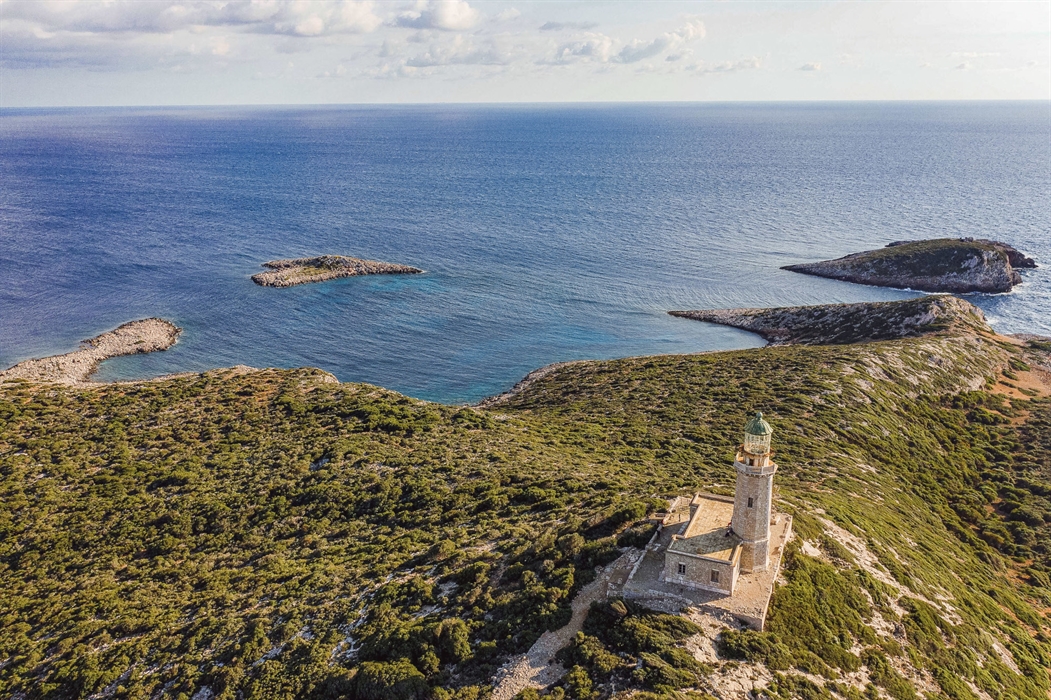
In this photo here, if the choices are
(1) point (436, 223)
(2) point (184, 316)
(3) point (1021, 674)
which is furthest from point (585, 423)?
(1) point (436, 223)

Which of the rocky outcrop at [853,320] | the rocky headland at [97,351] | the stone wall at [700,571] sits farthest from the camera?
the rocky outcrop at [853,320]

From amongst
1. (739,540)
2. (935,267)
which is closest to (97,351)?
(739,540)

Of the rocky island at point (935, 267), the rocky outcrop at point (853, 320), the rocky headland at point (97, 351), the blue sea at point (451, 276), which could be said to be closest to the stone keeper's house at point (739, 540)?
the blue sea at point (451, 276)

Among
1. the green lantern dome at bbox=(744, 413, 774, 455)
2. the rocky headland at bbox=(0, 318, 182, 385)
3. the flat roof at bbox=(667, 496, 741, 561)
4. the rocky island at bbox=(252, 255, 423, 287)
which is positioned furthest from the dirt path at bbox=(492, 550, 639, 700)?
the rocky island at bbox=(252, 255, 423, 287)

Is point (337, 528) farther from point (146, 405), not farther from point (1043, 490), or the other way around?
point (1043, 490)

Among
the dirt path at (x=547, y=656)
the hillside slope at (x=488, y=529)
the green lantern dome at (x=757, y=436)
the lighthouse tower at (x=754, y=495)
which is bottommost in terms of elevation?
the hillside slope at (x=488, y=529)

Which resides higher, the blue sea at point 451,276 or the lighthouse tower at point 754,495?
the lighthouse tower at point 754,495

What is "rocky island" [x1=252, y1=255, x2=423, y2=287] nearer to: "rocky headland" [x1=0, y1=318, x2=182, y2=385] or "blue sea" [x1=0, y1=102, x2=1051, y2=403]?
"blue sea" [x1=0, y1=102, x2=1051, y2=403]

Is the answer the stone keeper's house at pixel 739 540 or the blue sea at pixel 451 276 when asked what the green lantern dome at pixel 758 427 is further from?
the blue sea at pixel 451 276
